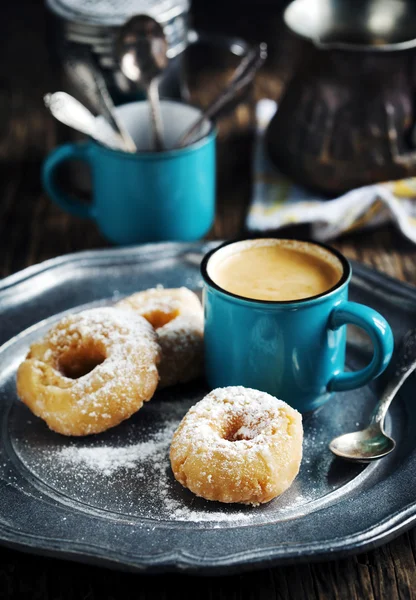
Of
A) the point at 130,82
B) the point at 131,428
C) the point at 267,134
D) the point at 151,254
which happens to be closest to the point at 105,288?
the point at 151,254

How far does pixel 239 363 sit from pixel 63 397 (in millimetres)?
248

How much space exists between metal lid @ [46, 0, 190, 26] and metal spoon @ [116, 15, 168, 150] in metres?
0.07

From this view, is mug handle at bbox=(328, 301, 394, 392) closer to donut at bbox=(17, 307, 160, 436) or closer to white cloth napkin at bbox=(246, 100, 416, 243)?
donut at bbox=(17, 307, 160, 436)

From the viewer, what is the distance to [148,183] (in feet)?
5.29

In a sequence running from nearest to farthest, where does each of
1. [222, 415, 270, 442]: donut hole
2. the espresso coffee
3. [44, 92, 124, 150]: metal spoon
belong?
[222, 415, 270, 442]: donut hole → the espresso coffee → [44, 92, 124, 150]: metal spoon

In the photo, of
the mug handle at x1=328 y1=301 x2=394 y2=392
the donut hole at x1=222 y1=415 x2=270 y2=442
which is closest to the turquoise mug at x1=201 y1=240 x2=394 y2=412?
the mug handle at x1=328 y1=301 x2=394 y2=392

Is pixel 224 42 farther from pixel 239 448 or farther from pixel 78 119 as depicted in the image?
pixel 239 448

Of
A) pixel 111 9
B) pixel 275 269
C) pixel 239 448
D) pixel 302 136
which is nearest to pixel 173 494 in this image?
pixel 239 448

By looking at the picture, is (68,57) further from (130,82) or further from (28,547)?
(28,547)

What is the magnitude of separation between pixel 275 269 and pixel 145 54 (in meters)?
0.65

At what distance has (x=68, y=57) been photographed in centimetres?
173

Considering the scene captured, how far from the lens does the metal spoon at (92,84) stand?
1.65 metres

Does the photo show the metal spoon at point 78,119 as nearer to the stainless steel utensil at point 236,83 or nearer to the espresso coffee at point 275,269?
the stainless steel utensil at point 236,83

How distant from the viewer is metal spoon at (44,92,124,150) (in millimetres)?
1564
